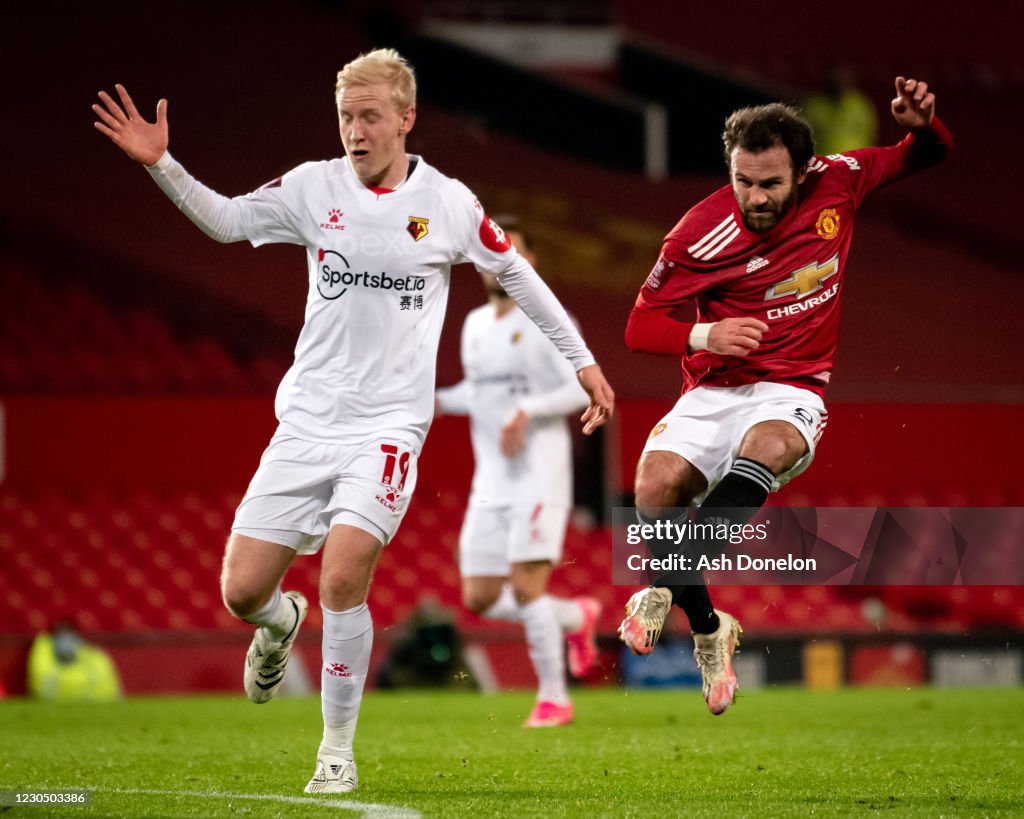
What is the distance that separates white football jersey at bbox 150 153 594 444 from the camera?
4707 mm

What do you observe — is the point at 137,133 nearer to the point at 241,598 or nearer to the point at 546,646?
the point at 241,598

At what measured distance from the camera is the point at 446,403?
306 inches

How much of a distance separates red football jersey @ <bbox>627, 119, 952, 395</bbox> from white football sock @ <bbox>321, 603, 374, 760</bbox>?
1.32m

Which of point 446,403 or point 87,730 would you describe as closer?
point 87,730

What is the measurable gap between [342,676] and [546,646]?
2.83 m

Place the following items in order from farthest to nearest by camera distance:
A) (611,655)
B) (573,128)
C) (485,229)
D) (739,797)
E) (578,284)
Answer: (573,128) → (578,284) → (611,655) → (485,229) → (739,797)

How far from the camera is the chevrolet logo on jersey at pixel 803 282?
5113mm

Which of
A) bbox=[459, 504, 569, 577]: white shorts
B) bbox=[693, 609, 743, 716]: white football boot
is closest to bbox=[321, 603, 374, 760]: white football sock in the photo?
bbox=[693, 609, 743, 716]: white football boot

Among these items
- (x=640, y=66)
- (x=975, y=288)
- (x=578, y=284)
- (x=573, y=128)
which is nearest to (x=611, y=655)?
(x=578, y=284)

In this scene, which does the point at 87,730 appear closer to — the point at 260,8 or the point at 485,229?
the point at 485,229

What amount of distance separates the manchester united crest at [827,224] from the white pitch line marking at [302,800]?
2318 mm

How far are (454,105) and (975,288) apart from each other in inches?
241

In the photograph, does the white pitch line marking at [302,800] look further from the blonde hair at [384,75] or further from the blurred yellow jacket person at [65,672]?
the blurred yellow jacket person at [65,672]

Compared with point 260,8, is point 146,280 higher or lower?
lower
